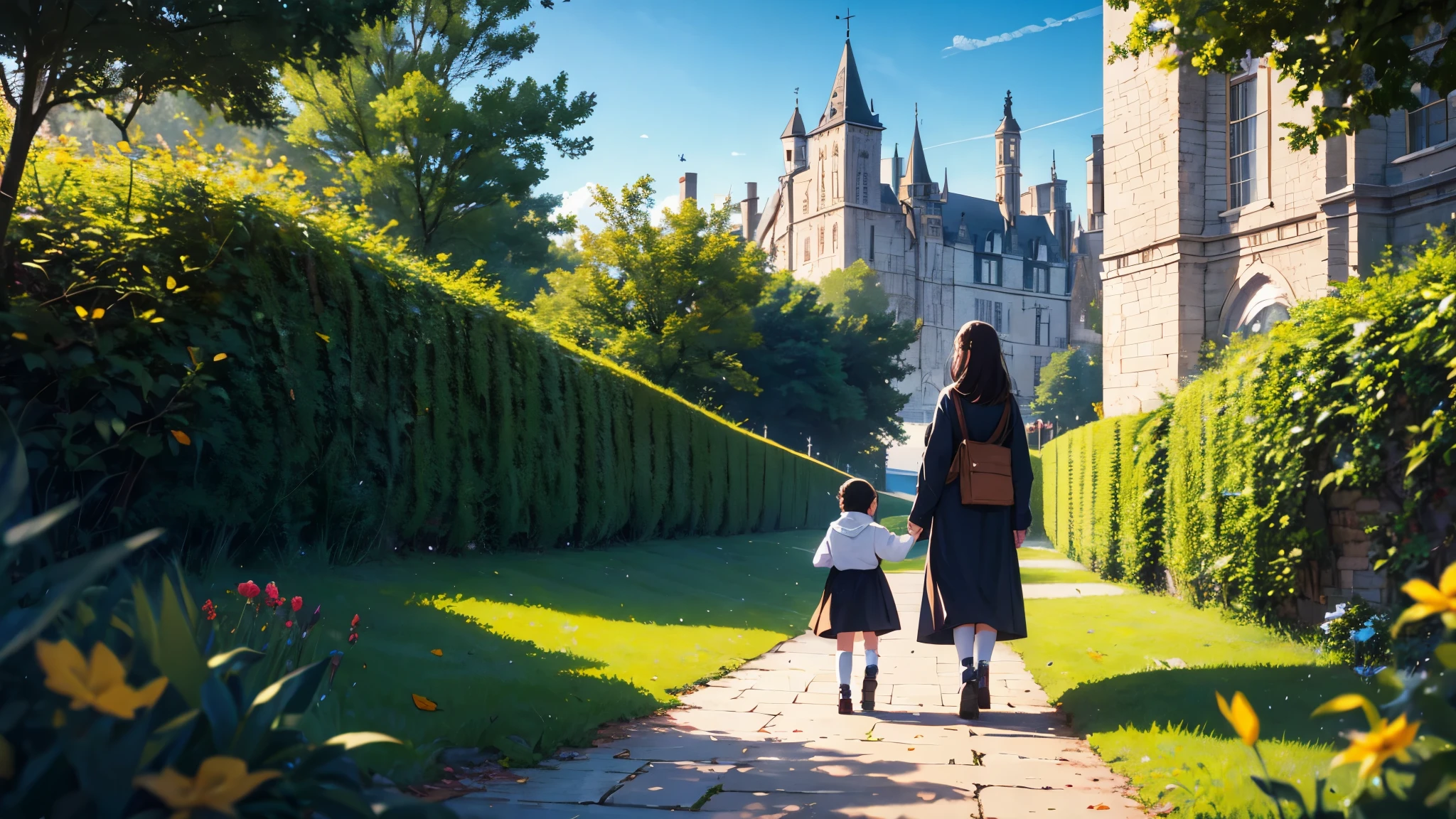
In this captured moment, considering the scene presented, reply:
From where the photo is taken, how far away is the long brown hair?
5.48 metres

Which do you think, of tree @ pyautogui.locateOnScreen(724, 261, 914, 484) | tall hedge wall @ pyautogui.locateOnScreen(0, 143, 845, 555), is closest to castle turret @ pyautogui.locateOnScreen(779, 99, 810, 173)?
tree @ pyautogui.locateOnScreen(724, 261, 914, 484)

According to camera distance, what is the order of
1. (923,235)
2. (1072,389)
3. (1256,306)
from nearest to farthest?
(1256,306), (1072,389), (923,235)

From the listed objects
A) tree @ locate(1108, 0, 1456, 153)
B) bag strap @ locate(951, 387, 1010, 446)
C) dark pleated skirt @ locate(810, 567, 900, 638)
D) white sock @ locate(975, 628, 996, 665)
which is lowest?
white sock @ locate(975, 628, 996, 665)

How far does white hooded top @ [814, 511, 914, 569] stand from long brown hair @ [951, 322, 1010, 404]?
875 millimetres

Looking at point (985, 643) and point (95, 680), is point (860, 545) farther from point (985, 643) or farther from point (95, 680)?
point (95, 680)

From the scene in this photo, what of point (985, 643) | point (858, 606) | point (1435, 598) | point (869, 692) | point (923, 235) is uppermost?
point (923, 235)

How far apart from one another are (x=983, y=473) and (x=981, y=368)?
0.57 meters

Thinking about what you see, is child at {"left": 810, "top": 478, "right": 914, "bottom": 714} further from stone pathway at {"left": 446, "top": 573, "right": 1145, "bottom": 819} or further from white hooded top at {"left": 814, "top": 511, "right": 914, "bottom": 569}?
stone pathway at {"left": 446, "top": 573, "right": 1145, "bottom": 819}

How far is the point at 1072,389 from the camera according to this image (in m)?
79.4

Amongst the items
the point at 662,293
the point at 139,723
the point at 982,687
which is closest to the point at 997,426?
the point at 982,687

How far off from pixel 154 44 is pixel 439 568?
4074 millimetres

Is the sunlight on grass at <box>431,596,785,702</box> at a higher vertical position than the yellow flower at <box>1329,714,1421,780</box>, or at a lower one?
lower

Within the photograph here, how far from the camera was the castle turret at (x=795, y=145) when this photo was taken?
90000 millimetres

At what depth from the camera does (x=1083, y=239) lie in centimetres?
10156
